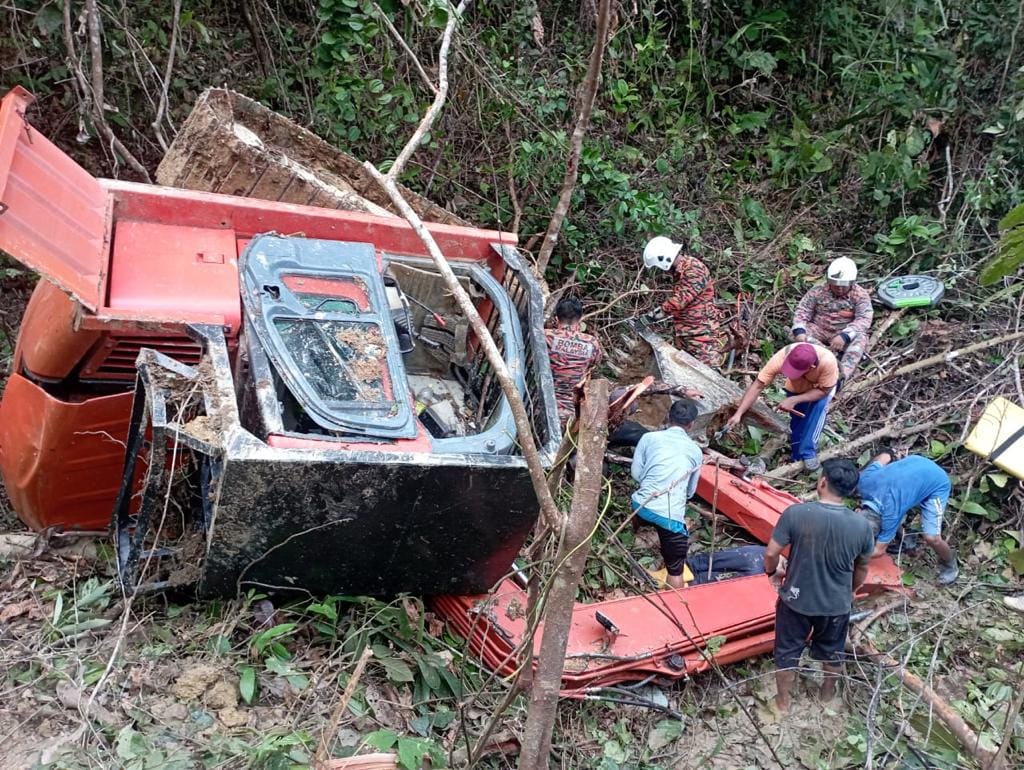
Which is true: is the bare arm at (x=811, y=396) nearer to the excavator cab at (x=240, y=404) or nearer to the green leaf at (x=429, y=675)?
the excavator cab at (x=240, y=404)

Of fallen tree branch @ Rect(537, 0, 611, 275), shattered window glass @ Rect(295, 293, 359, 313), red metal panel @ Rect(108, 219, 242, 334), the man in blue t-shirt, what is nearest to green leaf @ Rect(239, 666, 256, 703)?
red metal panel @ Rect(108, 219, 242, 334)

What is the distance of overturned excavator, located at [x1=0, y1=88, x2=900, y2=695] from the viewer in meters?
3.40

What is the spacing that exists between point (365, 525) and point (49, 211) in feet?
6.39

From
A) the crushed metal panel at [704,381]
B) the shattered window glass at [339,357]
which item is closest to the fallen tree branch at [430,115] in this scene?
the shattered window glass at [339,357]

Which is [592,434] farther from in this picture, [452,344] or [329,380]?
[452,344]

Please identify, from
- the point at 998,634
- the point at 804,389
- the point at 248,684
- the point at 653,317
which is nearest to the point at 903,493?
the point at 998,634

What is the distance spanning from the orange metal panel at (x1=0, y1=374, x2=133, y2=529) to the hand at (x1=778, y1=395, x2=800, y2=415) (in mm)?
4695

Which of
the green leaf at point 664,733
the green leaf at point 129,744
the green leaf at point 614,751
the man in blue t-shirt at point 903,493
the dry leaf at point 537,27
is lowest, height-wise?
the green leaf at point 664,733

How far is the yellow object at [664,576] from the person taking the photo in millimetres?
5391

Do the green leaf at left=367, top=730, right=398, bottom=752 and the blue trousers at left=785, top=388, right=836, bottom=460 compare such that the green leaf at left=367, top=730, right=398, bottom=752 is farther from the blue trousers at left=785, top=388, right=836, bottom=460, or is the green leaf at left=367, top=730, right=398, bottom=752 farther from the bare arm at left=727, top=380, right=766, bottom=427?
the blue trousers at left=785, top=388, right=836, bottom=460

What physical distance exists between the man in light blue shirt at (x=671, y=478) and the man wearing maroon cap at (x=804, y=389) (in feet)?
4.17

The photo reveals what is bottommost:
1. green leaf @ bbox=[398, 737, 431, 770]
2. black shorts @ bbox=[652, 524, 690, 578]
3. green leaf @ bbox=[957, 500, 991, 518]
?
black shorts @ bbox=[652, 524, 690, 578]

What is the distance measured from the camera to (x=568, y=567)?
225 cm

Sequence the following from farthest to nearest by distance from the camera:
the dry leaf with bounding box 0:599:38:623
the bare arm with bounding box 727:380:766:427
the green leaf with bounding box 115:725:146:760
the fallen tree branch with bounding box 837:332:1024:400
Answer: the fallen tree branch with bounding box 837:332:1024:400 → the bare arm with bounding box 727:380:766:427 → the dry leaf with bounding box 0:599:38:623 → the green leaf with bounding box 115:725:146:760
